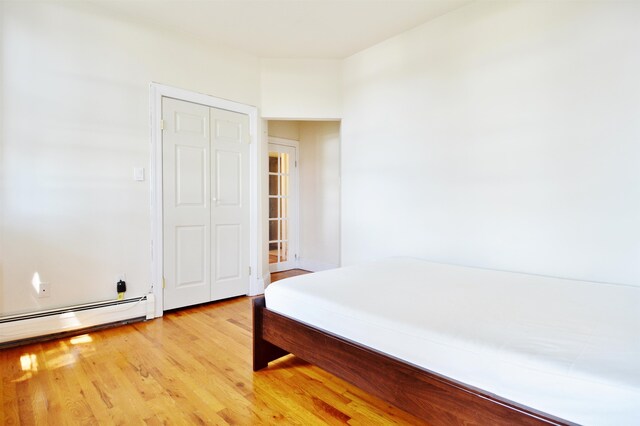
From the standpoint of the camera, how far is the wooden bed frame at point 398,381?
1075mm

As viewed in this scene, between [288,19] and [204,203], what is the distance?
1.91m

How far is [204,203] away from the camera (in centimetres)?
337

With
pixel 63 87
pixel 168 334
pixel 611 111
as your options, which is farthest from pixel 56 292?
pixel 611 111

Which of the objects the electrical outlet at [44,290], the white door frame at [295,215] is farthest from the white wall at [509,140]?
the electrical outlet at [44,290]

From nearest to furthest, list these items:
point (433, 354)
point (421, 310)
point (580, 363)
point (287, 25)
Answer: point (580, 363) < point (433, 354) < point (421, 310) < point (287, 25)

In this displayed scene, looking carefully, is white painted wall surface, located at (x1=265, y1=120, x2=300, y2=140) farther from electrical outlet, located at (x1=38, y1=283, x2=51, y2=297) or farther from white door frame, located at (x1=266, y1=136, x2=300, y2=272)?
electrical outlet, located at (x1=38, y1=283, x2=51, y2=297)

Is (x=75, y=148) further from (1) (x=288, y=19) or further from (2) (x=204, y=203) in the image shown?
(1) (x=288, y=19)

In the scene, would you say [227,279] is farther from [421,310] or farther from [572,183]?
[572,183]

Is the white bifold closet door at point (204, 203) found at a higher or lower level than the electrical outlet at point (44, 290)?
higher

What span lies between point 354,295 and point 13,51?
294cm

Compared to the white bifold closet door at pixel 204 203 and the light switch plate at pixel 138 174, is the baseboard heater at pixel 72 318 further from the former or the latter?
the light switch plate at pixel 138 174

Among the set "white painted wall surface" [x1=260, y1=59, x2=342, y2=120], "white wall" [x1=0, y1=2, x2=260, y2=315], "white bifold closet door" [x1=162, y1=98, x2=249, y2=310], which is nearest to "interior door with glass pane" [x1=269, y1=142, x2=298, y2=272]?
"white painted wall surface" [x1=260, y1=59, x2=342, y2=120]

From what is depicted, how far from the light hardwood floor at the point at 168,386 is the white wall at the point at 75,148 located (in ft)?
1.81

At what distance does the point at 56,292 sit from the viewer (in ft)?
8.38
